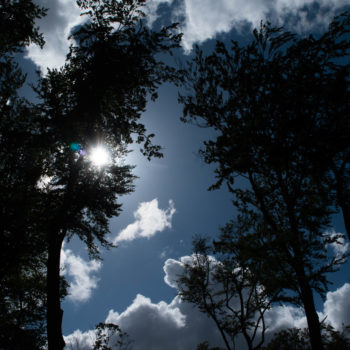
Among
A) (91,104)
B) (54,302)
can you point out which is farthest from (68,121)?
(54,302)

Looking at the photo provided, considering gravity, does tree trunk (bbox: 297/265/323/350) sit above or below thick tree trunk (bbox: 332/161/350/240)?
below

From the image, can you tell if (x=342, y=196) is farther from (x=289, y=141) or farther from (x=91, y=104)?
(x=91, y=104)

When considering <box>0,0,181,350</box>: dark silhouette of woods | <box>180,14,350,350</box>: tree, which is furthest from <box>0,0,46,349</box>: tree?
<box>180,14,350,350</box>: tree

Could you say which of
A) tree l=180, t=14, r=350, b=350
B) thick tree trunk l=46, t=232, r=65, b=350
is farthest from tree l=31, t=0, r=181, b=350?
tree l=180, t=14, r=350, b=350

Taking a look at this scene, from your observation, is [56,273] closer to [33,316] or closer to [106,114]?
[106,114]

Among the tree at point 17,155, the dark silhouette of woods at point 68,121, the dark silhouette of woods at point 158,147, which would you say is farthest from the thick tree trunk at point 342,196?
the tree at point 17,155

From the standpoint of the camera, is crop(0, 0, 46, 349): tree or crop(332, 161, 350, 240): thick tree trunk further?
crop(0, 0, 46, 349): tree

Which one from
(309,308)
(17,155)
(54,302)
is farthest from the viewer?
(17,155)

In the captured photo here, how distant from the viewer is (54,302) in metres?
9.57

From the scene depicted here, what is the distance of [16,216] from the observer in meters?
10.8

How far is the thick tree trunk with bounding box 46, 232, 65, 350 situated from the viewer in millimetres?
8984

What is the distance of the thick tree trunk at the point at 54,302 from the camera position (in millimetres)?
8984

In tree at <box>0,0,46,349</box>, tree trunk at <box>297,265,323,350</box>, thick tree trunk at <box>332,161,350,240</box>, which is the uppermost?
tree at <box>0,0,46,349</box>

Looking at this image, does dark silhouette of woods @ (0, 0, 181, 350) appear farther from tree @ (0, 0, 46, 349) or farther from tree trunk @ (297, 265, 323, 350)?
tree trunk @ (297, 265, 323, 350)
